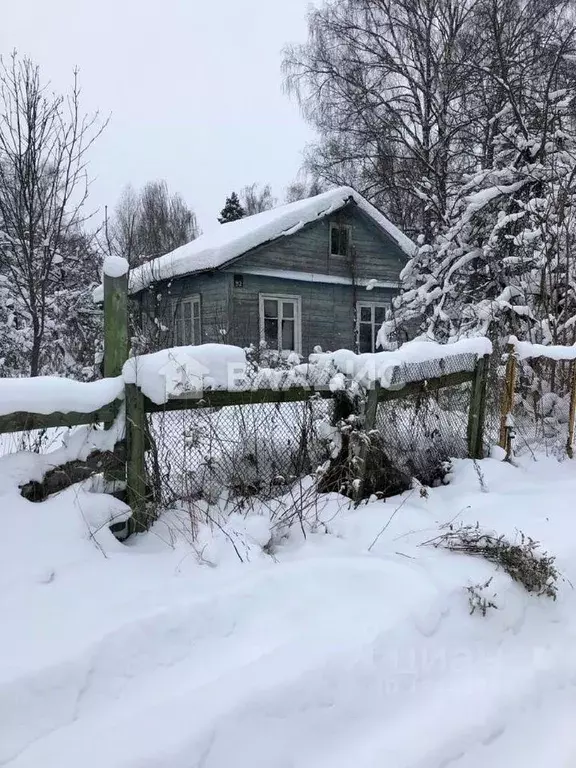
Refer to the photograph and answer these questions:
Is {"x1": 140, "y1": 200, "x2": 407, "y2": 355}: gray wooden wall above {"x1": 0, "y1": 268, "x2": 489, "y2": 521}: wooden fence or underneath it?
above

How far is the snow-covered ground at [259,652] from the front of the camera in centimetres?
189

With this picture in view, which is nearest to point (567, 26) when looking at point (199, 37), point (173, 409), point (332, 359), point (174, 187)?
point (199, 37)

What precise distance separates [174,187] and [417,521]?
2090 inches

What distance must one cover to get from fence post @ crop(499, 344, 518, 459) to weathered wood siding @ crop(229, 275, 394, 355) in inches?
283

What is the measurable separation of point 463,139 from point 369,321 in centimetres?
656

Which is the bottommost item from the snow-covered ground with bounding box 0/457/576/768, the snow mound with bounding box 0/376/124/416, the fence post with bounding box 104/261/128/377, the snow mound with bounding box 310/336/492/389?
the snow-covered ground with bounding box 0/457/576/768

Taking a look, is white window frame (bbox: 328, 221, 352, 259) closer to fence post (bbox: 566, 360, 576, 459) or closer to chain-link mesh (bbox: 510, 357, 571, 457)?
chain-link mesh (bbox: 510, 357, 571, 457)

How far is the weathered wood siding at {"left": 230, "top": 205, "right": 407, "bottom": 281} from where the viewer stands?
12.9 metres

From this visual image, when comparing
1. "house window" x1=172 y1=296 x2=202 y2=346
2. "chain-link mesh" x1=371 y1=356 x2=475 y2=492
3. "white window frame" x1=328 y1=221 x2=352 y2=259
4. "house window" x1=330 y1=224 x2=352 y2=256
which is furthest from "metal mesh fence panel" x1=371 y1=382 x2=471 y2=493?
"house window" x1=330 y1=224 x2=352 y2=256

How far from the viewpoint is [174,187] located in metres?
51.4

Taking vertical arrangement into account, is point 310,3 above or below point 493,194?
above

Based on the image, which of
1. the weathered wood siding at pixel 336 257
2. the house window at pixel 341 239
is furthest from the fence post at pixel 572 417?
the house window at pixel 341 239

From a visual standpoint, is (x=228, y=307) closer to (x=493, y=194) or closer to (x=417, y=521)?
(x=493, y=194)

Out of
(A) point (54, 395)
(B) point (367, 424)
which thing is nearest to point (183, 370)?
(A) point (54, 395)
